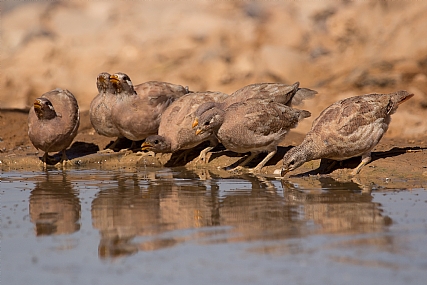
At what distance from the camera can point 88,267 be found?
5.54 m

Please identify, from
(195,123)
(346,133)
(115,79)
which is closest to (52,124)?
(115,79)

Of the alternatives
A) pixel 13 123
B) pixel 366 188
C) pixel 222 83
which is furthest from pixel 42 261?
pixel 222 83

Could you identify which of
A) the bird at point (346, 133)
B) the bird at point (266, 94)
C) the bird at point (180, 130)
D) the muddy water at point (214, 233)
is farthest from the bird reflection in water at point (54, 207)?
the bird at point (266, 94)

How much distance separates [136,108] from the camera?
12.9 meters

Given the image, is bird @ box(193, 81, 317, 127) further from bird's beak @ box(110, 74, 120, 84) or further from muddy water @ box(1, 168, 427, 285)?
muddy water @ box(1, 168, 427, 285)

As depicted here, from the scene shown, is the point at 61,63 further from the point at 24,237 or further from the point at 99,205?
the point at 24,237

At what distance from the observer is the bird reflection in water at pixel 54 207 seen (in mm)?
6930

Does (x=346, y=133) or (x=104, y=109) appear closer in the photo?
(x=346, y=133)

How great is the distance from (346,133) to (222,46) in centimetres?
858

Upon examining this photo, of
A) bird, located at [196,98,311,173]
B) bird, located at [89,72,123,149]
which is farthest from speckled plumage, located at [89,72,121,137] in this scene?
bird, located at [196,98,311,173]

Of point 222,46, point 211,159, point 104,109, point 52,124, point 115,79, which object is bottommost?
point 211,159

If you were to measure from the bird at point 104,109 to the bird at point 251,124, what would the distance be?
9.24 feet

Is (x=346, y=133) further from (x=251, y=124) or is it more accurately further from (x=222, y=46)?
(x=222, y=46)

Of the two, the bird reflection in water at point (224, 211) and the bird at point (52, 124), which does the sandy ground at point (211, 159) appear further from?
the bird reflection in water at point (224, 211)
